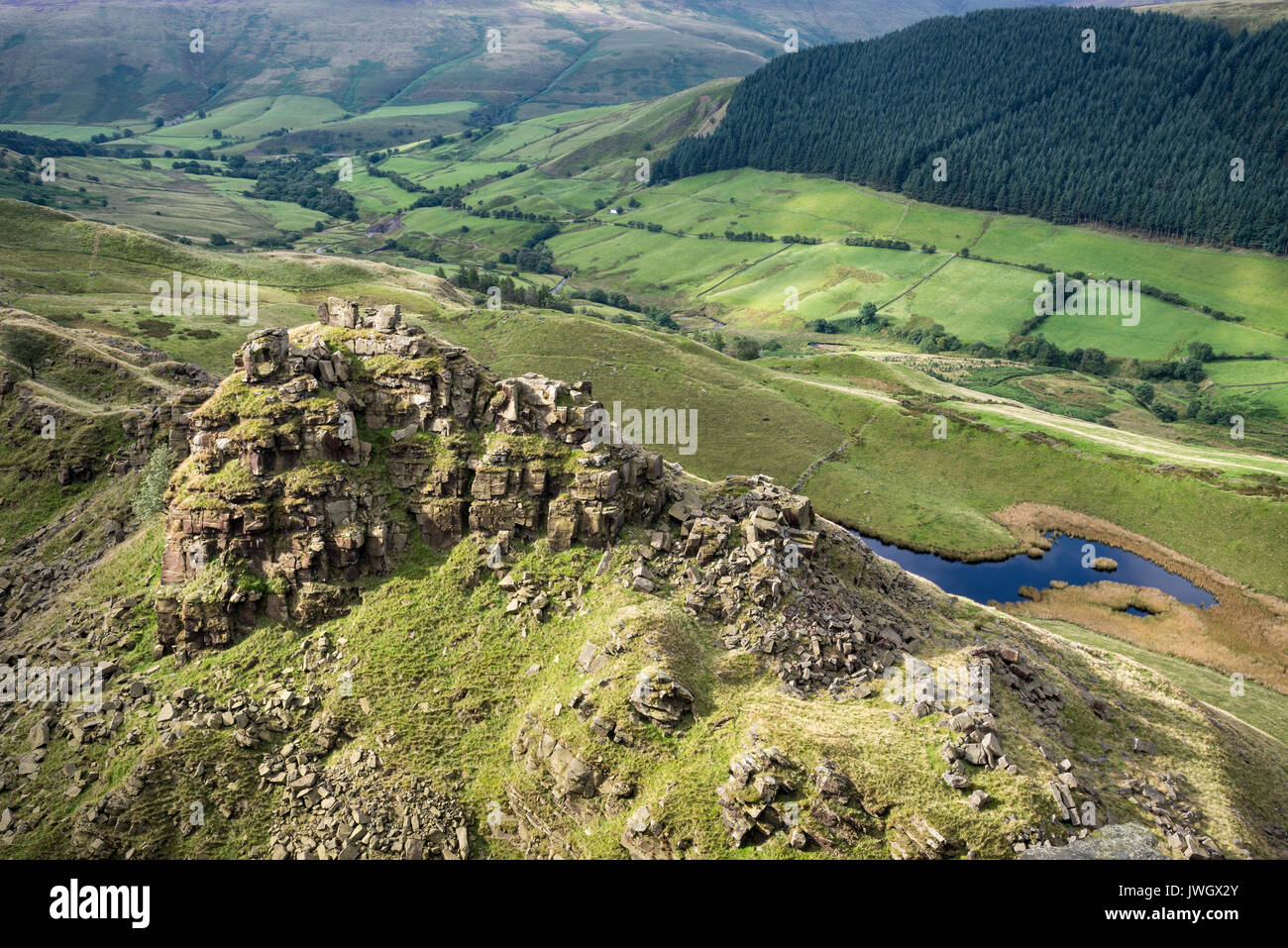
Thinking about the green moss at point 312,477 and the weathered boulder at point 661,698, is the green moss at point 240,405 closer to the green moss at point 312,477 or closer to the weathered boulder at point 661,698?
the green moss at point 312,477

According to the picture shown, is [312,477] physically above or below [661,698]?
above

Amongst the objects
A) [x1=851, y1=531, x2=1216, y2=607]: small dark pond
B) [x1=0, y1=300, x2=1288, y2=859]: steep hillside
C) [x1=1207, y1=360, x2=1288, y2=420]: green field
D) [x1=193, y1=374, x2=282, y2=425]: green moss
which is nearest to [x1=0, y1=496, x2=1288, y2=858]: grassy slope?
[x1=0, y1=300, x2=1288, y2=859]: steep hillside

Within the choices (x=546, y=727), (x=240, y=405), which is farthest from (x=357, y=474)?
(x=546, y=727)

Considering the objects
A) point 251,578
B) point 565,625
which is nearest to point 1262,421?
point 565,625

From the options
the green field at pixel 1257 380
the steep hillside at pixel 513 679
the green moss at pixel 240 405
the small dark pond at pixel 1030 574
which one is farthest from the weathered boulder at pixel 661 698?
the green field at pixel 1257 380

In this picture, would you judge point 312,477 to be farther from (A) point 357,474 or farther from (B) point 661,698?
(B) point 661,698
